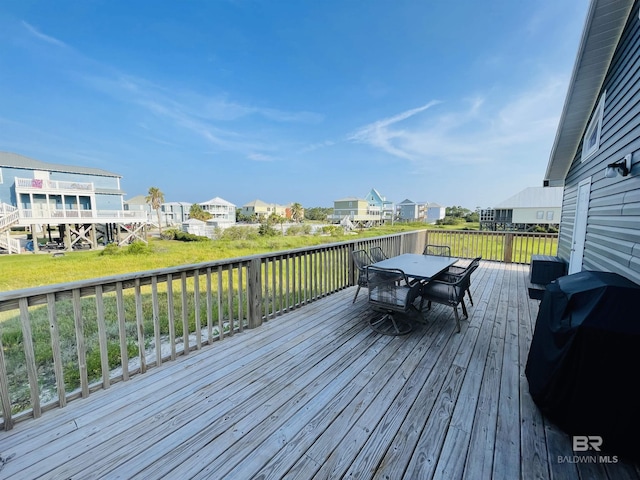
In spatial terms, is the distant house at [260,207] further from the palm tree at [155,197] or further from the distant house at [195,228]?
the distant house at [195,228]

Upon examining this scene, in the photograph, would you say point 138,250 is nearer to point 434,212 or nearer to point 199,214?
point 199,214

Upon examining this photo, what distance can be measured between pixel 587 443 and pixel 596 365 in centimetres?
51

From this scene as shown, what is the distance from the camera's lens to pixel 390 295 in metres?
3.01

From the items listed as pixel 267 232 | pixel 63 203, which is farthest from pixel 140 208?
pixel 267 232

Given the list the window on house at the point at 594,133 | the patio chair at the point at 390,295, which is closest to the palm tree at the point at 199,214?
the patio chair at the point at 390,295

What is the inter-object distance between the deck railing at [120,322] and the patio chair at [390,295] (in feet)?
3.78

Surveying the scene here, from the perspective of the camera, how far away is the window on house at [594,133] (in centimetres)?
359

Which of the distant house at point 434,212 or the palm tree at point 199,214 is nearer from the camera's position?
the palm tree at point 199,214

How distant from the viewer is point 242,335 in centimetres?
294

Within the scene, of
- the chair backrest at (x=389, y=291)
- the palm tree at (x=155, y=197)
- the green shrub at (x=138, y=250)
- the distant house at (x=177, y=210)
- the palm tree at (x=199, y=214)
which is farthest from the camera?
the distant house at (x=177, y=210)

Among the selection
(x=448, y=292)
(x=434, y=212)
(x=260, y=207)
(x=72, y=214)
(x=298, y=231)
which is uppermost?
(x=260, y=207)

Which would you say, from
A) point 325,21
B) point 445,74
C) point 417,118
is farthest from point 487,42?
point 417,118

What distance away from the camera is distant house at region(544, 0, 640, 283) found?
2.36 metres

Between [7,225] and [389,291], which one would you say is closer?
[389,291]
